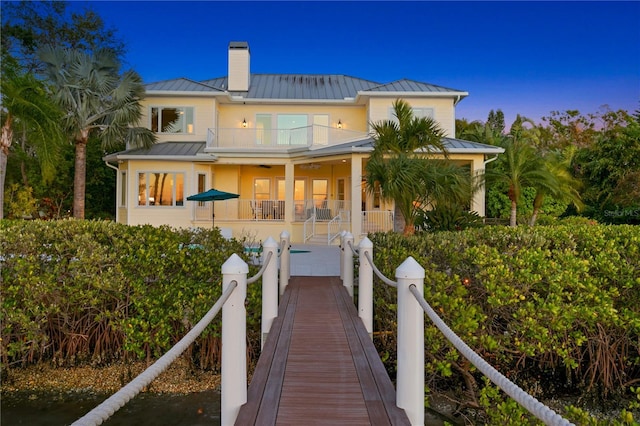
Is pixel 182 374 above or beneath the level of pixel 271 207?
beneath

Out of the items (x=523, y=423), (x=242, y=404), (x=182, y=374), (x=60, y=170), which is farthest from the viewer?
(x=60, y=170)

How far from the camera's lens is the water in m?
5.76

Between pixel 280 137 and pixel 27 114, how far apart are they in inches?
428

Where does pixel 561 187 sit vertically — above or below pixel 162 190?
above

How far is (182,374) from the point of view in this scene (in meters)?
6.92

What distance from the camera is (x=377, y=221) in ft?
55.5

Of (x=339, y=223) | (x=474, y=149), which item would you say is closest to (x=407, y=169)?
(x=339, y=223)

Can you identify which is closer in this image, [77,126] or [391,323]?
[391,323]

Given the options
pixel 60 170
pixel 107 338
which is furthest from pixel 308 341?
pixel 60 170

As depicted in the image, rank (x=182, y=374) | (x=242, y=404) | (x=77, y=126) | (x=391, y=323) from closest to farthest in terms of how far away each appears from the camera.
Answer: (x=242, y=404) → (x=391, y=323) → (x=182, y=374) → (x=77, y=126)

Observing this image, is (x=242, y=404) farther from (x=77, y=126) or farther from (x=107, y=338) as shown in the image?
(x=77, y=126)

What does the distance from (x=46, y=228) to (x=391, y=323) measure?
5.81 m

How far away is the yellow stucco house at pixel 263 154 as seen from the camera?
18062 mm

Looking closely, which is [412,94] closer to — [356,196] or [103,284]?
[356,196]
